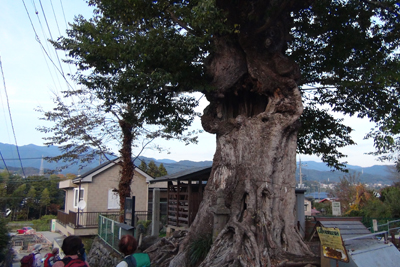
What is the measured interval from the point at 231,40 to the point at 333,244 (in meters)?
6.87

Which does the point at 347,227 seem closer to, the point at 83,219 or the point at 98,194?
the point at 83,219

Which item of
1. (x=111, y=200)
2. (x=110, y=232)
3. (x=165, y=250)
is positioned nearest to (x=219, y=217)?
(x=165, y=250)

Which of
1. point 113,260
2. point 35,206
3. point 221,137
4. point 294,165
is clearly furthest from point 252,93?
point 35,206

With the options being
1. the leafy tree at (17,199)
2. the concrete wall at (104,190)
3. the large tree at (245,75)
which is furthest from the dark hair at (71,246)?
the leafy tree at (17,199)

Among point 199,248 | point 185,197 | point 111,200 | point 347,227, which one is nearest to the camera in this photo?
point 199,248

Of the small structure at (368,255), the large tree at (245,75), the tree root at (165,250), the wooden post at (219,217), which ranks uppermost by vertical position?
the large tree at (245,75)

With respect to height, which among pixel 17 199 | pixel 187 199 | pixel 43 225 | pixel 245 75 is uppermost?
pixel 245 75

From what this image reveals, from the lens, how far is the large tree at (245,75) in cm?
891

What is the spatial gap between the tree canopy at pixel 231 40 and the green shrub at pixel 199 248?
13.6 feet

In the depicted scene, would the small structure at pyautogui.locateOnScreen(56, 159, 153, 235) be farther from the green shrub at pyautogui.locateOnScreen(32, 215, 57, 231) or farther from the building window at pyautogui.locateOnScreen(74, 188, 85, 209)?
the green shrub at pyautogui.locateOnScreen(32, 215, 57, 231)

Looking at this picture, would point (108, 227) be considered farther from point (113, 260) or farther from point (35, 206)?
point (35, 206)

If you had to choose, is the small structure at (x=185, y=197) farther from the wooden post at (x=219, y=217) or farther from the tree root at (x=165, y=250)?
the wooden post at (x=219, y=217)

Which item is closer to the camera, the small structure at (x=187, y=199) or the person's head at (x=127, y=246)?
the person's head at (x=127, y=246)

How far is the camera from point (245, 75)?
10898 mm
